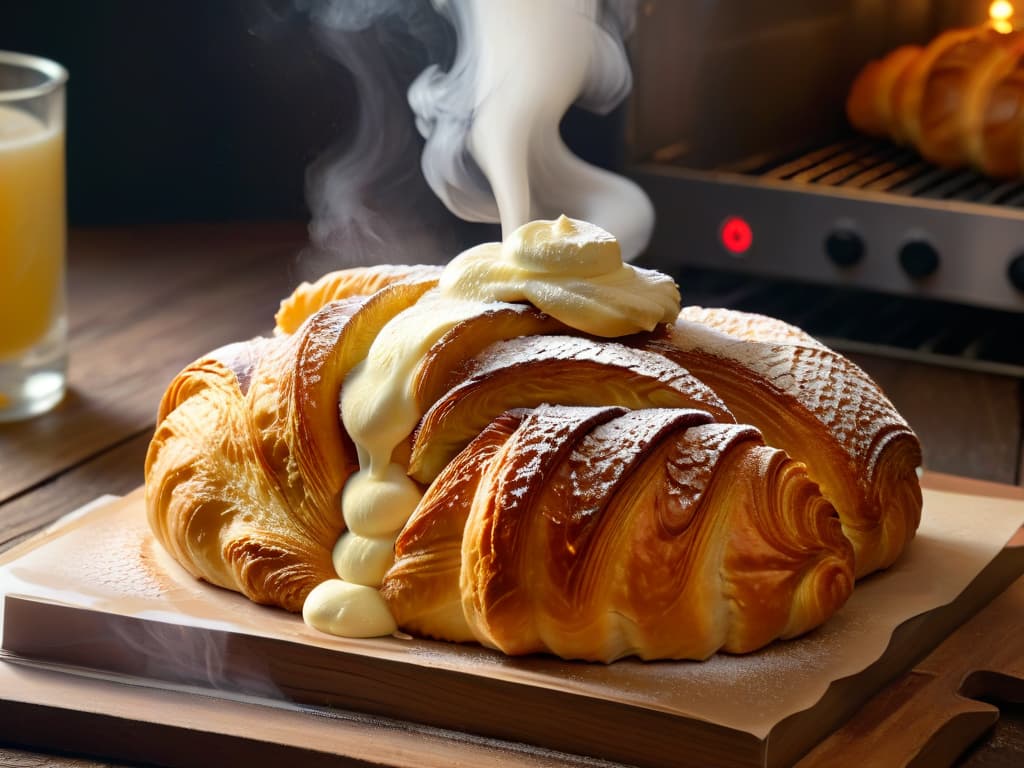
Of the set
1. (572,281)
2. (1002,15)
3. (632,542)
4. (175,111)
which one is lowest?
(175,111)

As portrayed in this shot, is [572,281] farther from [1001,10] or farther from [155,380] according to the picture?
[1001,10]

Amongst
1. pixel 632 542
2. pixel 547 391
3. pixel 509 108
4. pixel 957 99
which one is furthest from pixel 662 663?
pixel 957 99

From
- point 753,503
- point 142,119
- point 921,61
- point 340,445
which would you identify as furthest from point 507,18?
point 142,119

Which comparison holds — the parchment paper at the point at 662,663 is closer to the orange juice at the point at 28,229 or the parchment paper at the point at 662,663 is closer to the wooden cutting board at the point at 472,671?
the wooden cutting board at the point at 472,671

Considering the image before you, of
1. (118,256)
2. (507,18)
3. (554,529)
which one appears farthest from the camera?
(118,256)

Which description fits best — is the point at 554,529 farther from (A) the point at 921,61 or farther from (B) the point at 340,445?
(A) the point at 921,61

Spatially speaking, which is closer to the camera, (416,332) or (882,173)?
(416,332)

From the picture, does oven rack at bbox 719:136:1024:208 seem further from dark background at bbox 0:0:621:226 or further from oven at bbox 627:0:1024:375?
dark background at bbox 0:0:621:226
